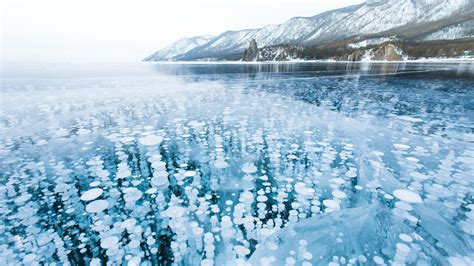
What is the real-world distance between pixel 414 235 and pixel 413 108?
10.4 meters

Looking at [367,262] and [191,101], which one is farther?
[191,101]

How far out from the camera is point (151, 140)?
783cm

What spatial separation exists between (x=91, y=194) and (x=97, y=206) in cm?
52

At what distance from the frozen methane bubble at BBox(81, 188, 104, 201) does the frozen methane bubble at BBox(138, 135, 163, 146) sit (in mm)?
2700

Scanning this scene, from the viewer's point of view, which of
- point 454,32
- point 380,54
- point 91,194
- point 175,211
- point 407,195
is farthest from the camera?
point 454,32

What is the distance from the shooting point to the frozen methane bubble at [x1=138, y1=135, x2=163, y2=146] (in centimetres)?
755

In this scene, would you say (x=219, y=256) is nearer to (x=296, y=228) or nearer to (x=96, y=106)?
(x=296, y=228)

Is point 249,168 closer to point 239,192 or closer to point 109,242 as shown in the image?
point 239,192

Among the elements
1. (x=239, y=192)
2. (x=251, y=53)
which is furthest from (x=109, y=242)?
(x=251, y=53)

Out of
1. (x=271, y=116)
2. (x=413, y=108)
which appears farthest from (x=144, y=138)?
(x=413, y=108)

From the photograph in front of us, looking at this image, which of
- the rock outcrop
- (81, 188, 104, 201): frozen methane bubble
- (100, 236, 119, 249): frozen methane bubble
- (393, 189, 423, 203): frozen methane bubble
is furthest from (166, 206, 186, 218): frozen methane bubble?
the rock outcrop

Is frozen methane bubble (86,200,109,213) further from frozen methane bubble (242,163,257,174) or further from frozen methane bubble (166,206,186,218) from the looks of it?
frozen methane bubble (242,163,257,174)

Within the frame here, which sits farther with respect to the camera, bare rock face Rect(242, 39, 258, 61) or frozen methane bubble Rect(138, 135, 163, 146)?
bare rock face Rect(242, 39, 258, 61)

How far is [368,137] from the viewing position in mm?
7844
